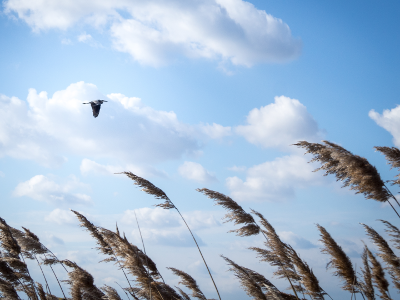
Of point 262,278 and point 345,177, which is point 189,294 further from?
point 345,177

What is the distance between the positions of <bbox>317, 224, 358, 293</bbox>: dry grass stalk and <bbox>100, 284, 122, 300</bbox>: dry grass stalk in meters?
3.49

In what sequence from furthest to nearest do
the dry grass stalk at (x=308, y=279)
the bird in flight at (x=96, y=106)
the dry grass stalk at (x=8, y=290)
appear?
the bird in flight at (x=96, y=106), the dry grass stalk at (x=8, y=290), the dry grass stalk at (x=308, y=279)

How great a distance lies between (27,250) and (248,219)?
468 centimetres

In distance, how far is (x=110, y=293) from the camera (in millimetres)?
4684

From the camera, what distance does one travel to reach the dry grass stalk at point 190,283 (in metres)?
5.20

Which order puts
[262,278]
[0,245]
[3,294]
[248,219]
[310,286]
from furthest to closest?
[0,245], [3,294], [248,219], [262,278], [310,286]

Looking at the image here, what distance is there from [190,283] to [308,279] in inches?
89.0

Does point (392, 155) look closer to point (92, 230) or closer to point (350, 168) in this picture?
point (350, 168)

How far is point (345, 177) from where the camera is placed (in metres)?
4.50

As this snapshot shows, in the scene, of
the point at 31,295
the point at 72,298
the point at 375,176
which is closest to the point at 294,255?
the point at 375,176

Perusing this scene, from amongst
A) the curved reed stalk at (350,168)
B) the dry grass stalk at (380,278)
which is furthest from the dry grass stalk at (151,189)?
the dry grass stalk at (380,278)

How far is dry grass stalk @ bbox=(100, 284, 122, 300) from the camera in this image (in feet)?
15.2

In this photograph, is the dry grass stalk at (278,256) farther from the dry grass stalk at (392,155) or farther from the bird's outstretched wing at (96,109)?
the bird's outstretched wing at (96,109)

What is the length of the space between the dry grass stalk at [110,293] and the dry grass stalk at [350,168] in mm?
3986
